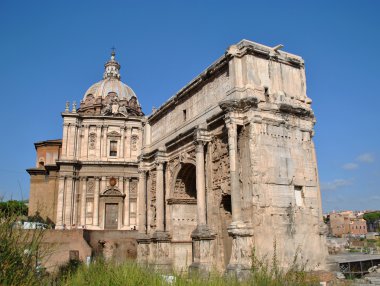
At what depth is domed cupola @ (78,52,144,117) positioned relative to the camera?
3825 cm

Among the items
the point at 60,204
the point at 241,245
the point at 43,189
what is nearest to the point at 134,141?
the point at 60,204

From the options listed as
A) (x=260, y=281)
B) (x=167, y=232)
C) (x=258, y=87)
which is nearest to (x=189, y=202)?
(x=167, y=232)

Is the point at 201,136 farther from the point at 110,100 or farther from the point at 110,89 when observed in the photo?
the point at 110,89

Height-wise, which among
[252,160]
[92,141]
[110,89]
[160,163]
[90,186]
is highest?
[110,89]

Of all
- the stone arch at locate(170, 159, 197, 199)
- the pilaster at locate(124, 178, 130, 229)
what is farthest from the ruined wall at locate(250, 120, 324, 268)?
the pilaster at locate(124, 178, 130, 229)

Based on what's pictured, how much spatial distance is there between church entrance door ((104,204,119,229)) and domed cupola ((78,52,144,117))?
880 centimetres

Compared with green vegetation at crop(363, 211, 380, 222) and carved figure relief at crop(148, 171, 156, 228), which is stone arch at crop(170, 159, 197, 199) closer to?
carved figure relief at crop(148, 171, 156, 228)

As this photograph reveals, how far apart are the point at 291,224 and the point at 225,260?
3.03 meters

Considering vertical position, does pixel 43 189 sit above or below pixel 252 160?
above

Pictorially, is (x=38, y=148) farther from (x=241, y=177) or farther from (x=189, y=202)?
(x=241, y=177)

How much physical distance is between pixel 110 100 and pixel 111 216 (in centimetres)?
1220

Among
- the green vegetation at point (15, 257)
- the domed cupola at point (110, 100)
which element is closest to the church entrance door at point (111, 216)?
the domed cupola at point (110, 100)

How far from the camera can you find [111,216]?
112 feet

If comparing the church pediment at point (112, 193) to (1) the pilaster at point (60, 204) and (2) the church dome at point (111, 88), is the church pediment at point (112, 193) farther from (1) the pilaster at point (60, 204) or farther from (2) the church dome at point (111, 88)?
(2) the church dome at point (111, 88)
